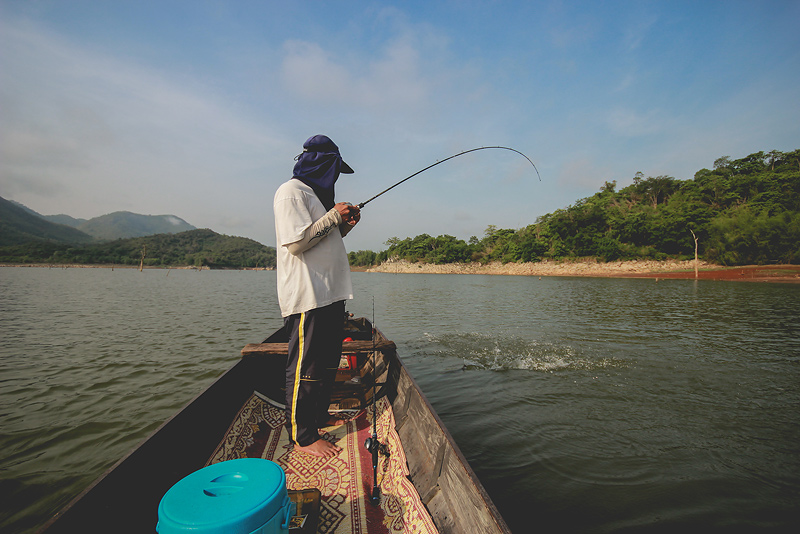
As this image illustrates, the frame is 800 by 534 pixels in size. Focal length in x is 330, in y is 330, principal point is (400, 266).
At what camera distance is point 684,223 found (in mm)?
52312

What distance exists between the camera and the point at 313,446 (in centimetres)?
287

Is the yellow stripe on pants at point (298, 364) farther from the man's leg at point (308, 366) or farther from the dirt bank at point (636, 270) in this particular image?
the dirt bank at point (636, 270)

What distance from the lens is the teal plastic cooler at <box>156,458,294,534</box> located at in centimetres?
120

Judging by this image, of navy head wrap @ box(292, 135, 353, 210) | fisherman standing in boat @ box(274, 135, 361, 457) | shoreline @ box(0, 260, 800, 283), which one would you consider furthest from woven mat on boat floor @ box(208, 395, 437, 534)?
shoreline @ box(0, 260, 800, 283)

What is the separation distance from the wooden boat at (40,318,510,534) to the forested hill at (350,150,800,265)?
187 ft

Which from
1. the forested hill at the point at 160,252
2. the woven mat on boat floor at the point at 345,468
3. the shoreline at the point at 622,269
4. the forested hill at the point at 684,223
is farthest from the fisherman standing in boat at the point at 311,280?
the forested hill at the point at 160,252

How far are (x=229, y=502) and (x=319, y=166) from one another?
2.40 meters

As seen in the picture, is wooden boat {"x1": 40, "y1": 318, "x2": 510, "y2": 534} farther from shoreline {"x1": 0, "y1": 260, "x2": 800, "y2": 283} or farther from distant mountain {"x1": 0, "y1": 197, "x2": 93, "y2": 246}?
distant mountain {"x1": 0, "y1": 197, "x2": 93, "y2": 246}

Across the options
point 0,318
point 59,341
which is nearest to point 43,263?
point 0,318

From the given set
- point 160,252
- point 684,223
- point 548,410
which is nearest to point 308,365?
point 548,410

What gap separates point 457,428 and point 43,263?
134328mm

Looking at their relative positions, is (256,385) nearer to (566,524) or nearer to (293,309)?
(293,309)

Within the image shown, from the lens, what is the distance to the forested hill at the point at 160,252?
9525 cm

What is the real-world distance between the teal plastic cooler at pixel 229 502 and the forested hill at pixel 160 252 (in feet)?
339
